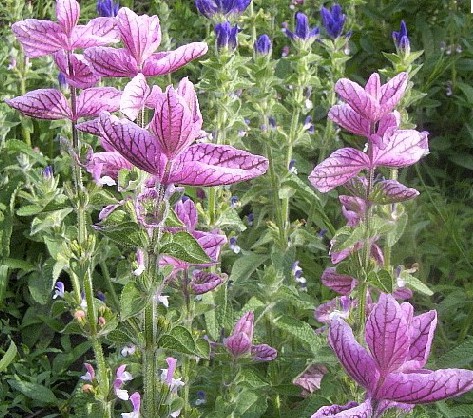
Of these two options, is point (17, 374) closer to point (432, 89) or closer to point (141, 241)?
point (141, 241)

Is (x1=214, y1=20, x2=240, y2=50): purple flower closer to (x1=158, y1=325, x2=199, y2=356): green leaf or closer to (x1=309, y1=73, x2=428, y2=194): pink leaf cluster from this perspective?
(x1=309, y1=73, x2=428, y2=194): pink leaf cluster

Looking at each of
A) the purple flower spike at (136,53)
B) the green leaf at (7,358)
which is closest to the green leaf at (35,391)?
the green leaf at (7,358)

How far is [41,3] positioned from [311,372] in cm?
289

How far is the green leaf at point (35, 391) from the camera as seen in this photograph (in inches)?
101

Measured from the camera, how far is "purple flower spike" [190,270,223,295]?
179cm

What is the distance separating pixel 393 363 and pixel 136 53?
2.20ft

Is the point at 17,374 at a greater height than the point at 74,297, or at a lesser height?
lesser

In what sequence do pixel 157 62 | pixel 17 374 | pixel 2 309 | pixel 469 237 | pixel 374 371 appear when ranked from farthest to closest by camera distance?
pixel 469 237
pixel 2 309
pixel 17 374
pixel 157 62
pixel 374 371

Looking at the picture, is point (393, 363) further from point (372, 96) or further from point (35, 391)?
point (35, 391)

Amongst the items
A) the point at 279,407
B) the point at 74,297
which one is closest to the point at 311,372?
the point at 279,407

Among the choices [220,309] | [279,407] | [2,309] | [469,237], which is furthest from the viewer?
[469,237]

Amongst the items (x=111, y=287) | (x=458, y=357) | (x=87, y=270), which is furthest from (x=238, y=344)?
(x=111, y=287)

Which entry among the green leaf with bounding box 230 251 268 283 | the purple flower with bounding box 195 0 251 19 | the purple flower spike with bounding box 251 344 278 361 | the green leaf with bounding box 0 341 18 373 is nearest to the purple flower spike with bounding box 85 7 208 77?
the purple flower spike with bounding box 251 344 278 361

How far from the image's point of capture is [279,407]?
7.30 ft
